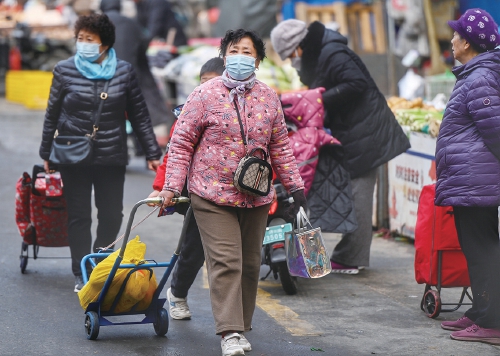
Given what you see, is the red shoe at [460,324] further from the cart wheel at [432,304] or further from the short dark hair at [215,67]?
the short dark hair at [215,67]

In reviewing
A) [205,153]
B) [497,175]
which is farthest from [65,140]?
[497,175]

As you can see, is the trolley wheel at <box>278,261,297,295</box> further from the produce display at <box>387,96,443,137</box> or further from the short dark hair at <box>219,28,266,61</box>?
the produce display at <box>387,96,443,137</box>

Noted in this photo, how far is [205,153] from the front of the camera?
16.3 feet

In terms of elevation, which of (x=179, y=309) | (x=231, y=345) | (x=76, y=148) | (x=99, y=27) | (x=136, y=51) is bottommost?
(x=179, y=309)

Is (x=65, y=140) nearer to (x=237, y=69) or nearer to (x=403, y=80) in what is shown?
(x=237, y=69)

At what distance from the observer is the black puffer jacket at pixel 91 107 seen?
645cm

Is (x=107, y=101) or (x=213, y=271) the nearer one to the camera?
(x=213, y=271)

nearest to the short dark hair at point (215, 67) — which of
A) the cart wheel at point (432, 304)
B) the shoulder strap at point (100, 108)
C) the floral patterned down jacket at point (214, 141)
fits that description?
the floral patterned down jacket at point (214, 141)

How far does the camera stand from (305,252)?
5254 millimetres

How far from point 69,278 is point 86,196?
0.81m

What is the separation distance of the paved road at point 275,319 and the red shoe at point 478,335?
0.15 feet

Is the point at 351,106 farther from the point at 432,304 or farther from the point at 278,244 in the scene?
the point at 432,304

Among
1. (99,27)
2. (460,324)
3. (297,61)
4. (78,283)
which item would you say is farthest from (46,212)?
(460,324)

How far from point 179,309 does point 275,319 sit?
0.60 m
